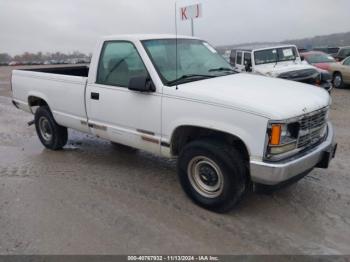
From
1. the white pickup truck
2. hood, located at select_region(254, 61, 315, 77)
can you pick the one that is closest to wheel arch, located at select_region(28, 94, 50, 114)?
the white pickup truck

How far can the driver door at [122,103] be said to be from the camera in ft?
14.4

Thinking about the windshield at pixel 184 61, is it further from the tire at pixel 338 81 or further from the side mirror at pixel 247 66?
the tire at pixel 338 81

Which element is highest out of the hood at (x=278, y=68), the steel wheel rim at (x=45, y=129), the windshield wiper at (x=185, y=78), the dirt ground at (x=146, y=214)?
the windshield wiper at (x=185, y=78)

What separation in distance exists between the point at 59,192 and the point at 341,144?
4.73m

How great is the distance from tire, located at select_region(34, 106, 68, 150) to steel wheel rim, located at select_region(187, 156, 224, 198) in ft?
10.2

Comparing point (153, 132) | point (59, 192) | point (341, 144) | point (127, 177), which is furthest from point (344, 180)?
point (59, 192)

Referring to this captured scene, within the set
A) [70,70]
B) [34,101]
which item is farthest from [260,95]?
[70,70]

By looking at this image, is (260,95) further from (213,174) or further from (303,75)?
(303,75)

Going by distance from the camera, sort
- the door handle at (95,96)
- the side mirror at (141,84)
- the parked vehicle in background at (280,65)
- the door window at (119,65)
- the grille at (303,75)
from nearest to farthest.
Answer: the side mirror at (141,84) → the door window at (119,65) → the door handle at (95,96) → the grille at (303,75) → the parked vehicle in background at (280,65)

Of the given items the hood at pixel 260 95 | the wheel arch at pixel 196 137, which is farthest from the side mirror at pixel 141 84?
the wheel arch at pixel 196 137

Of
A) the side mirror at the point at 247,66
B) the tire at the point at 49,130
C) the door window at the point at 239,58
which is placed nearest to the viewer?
the tire at the point at 49,130

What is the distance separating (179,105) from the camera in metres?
4.01

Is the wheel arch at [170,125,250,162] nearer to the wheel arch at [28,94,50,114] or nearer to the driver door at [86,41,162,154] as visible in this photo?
the driver door at [86,41,162,154]

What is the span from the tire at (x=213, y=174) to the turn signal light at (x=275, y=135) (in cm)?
46
